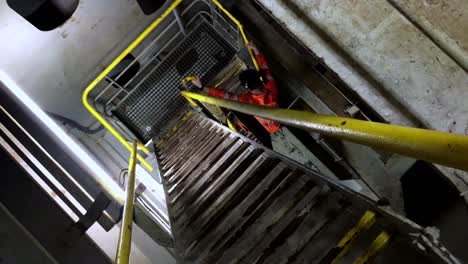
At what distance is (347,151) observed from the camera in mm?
4914

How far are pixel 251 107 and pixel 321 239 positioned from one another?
105cm

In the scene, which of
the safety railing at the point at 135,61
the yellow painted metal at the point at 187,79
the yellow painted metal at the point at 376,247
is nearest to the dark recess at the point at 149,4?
the safety railing at the point at 135,61

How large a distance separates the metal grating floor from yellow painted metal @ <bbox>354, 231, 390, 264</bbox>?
5668mm

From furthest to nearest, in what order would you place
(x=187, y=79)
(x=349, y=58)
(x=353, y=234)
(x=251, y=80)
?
(x=187, y=79) < (x=251, y=80) < (x=349, y=58) < (x=353, y=234)

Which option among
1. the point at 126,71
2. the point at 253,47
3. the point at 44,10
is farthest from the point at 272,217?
the point at 126,71

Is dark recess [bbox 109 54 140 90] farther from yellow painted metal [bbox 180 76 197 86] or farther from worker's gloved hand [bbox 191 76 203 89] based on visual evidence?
worker's gloved hand [bbox 191 76 203 89]

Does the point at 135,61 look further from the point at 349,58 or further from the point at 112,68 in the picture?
the point at 349,58

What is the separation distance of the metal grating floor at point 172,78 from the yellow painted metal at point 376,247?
5668mm

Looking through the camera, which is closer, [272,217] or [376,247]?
[376,247]

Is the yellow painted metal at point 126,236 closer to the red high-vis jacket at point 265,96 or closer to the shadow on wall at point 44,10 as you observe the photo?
the red high-vis jacket at point 265,96

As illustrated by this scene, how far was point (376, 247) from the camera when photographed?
2.16 m

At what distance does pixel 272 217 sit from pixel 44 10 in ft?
11.9

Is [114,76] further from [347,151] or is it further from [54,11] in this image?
[347,151]

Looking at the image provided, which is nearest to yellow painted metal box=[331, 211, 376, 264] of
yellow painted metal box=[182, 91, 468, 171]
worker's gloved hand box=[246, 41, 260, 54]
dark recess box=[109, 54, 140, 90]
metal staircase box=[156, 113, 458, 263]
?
metal staircase box=[156, 113, 458, 263]
